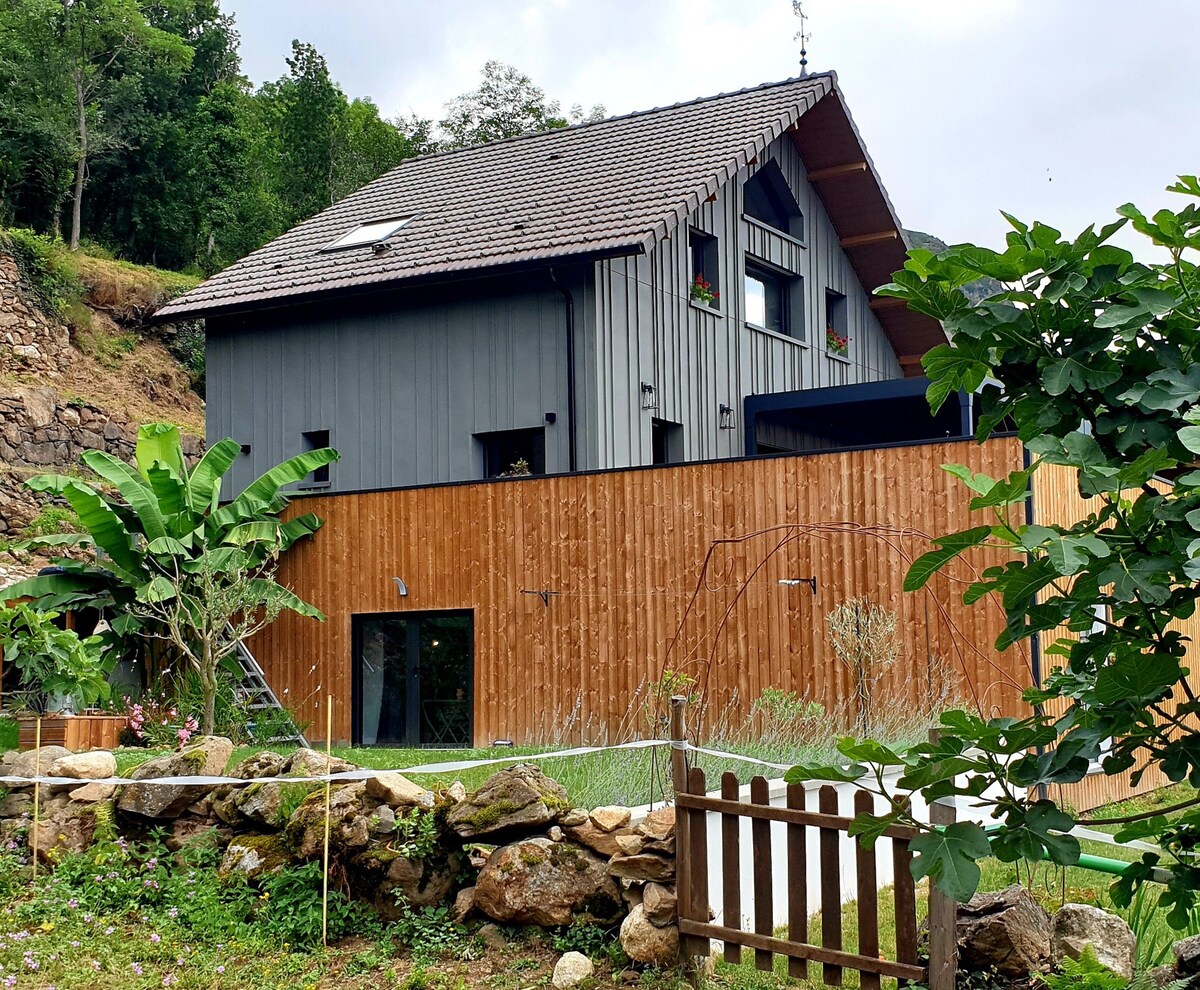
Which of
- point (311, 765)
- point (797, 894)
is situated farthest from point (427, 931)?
point (797, 894)

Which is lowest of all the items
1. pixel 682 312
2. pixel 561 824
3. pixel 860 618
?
pixel 561 824

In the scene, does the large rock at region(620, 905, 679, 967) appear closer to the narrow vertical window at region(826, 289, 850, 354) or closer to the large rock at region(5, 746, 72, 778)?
the large rock at region(5, 746, 72, 778)

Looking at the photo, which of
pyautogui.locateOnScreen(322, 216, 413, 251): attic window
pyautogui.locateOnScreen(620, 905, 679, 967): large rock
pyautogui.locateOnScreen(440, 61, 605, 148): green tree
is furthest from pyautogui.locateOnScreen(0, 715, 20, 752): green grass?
pyautogui.locateOnScreen(440, 61, 605, 148): green tree

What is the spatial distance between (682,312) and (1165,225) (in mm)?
16474

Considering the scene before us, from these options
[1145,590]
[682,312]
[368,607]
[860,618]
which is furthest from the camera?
[682,312]

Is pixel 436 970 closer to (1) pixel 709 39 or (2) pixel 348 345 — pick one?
(2) pixel 348 345

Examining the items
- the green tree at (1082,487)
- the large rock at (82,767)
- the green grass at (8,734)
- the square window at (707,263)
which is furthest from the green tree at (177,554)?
the green tree at (1082,487)

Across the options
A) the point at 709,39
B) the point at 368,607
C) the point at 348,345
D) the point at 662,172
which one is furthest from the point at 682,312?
the point at 709,39

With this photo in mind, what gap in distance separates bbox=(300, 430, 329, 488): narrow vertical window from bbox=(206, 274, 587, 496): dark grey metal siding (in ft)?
0.43

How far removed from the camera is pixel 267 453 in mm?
20312

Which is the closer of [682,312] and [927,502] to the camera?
[927,502]

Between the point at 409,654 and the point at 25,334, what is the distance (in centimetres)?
1871

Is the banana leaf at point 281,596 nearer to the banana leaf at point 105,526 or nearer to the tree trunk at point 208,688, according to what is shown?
the tree trunk at point 208,688

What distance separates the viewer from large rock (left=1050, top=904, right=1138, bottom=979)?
6133 millimetres
